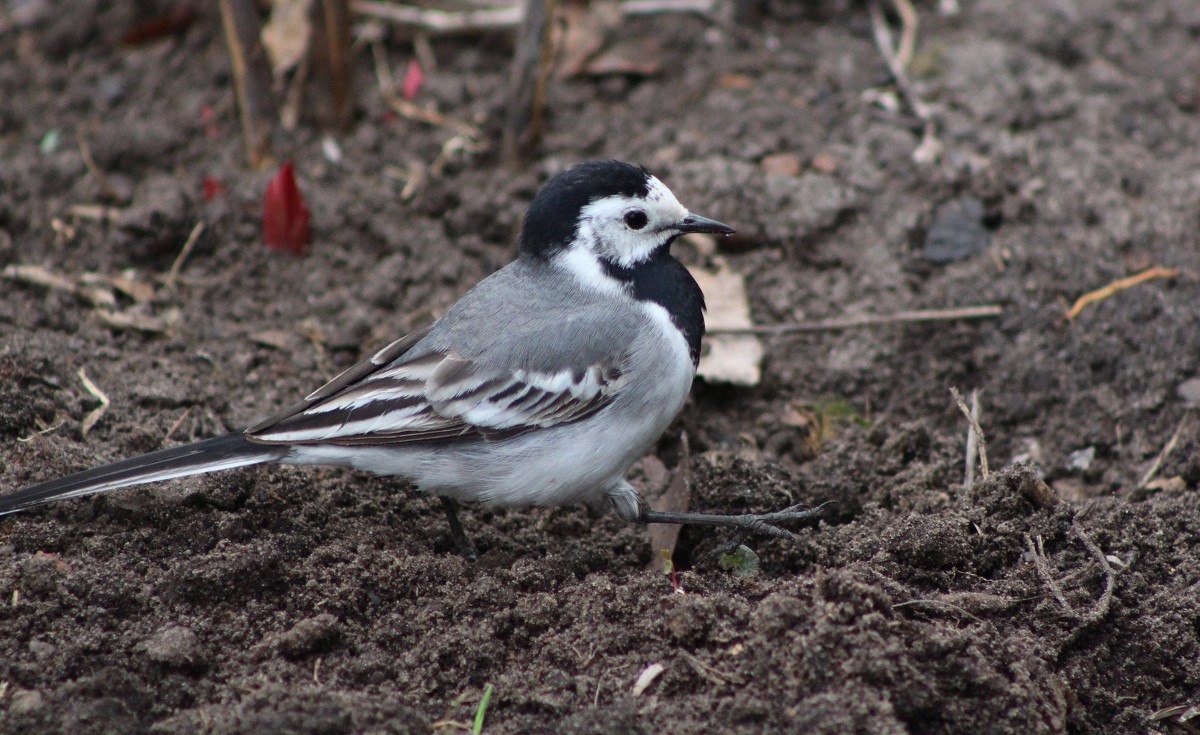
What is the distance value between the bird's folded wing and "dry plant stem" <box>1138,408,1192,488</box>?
2318 mm

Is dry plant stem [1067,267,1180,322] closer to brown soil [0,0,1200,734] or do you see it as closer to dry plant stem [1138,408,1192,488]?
brown soil [0,0,1200,734]

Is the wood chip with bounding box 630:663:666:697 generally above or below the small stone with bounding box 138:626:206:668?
below

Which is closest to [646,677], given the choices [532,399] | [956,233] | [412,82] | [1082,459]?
[532,399]

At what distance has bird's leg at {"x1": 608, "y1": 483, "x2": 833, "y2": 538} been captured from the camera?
4.52 m

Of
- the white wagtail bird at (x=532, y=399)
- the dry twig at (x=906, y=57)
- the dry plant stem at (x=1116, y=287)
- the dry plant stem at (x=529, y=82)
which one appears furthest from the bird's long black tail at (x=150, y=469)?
the dry twig at (x=906, y=57)

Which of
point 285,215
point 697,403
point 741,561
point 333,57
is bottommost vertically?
point 697,403

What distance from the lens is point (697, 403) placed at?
5691mm

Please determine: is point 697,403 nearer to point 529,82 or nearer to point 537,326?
point 537,326

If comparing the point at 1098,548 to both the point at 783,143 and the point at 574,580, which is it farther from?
the point at 783,143

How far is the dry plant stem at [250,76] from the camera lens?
6.34 metres

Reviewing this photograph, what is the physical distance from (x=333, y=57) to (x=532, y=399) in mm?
3271

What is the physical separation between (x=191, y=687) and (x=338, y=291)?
294 centimetres

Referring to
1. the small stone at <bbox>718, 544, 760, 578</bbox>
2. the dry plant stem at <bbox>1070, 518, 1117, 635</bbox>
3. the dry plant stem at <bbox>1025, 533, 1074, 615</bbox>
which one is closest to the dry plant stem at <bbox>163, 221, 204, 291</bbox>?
the small stone at <bbox>718, 544, 760, 578</bbox>

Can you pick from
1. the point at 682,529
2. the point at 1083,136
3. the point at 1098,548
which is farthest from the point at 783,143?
the point at 1098,548
